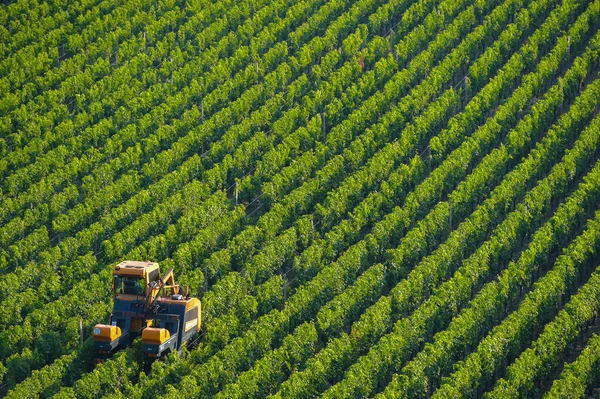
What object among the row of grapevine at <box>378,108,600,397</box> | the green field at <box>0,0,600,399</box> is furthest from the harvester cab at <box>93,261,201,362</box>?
the row of grapevine at <box>378,108,600,397</box>

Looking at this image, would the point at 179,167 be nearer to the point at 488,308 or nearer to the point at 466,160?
the point at 466,160

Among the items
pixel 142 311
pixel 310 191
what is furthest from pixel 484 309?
pixel 142 311

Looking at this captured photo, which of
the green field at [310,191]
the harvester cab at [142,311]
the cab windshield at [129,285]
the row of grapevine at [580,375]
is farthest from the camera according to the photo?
the green field at [310,191]

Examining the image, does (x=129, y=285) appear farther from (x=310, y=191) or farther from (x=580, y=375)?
(x=580, y=375)

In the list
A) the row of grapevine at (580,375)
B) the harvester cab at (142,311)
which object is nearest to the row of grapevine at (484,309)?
the row of grapevine at (580,375)

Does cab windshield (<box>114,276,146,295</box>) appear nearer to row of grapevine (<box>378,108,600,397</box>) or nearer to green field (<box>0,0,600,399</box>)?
green field (<box>0,0,600,399</box>)

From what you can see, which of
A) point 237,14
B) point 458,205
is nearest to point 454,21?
point 237,14

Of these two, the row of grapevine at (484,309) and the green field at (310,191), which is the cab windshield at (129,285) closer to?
the green field at (310,191)
